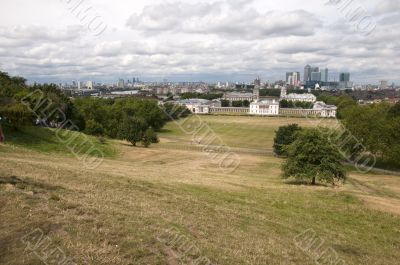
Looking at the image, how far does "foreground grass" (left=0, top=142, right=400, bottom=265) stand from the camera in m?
10.1

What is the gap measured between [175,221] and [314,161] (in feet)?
87.4

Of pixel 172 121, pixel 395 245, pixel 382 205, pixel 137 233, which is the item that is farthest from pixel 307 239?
pixel 172 121

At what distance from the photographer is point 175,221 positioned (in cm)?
1399

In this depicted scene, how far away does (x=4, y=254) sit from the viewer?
8.94 m

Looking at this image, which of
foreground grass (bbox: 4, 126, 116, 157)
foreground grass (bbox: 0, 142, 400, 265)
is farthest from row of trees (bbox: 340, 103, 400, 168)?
foreground grass (bbox: 4, 126, 116, 157)

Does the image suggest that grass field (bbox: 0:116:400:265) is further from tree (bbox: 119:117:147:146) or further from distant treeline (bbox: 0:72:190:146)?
tree (bbox: 119:117:147:146)

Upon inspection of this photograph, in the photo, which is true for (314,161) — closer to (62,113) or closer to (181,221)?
(181,221)

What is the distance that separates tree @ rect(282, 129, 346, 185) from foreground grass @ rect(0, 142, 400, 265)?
9912 mm

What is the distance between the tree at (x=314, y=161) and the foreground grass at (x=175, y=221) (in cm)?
991

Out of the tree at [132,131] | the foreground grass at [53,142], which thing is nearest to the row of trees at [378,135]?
the tree at [132,131]

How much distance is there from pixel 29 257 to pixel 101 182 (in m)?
11.4

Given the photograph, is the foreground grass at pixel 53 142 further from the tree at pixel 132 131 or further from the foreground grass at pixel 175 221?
the foreground grass at pixel 175 221

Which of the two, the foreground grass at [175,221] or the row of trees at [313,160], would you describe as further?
the row of trees at [313,160]

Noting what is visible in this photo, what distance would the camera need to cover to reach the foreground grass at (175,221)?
10.1 m
